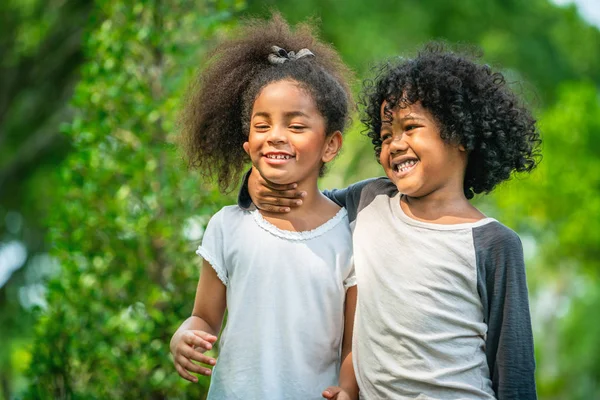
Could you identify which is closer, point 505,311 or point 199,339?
point 505,311

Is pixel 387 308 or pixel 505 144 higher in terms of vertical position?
pixel 505 144

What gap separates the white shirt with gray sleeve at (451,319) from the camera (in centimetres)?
271

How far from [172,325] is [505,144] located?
2.32m

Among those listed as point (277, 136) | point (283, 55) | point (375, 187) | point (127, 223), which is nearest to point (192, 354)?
point (277, 136)

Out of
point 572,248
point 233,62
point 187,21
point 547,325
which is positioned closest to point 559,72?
point 572,248

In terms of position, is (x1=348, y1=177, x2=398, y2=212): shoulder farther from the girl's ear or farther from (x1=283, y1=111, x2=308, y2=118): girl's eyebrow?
(x1=283, y1=111, x2=308, y2=118): girl's eyebrow

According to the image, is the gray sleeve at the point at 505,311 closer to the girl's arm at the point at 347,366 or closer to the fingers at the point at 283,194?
the girl's arm at the point at 347,366

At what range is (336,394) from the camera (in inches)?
113

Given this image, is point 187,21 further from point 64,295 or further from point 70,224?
point 64,295

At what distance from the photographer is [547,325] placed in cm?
2333

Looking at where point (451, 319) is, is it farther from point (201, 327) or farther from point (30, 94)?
point (30, 94)

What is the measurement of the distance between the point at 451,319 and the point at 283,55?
1.10 metres

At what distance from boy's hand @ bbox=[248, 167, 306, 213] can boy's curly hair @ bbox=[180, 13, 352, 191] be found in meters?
0.23

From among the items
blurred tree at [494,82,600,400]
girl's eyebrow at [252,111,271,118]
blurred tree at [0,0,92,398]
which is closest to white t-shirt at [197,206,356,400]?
girl's eyebrow at [252,111,271,118]
